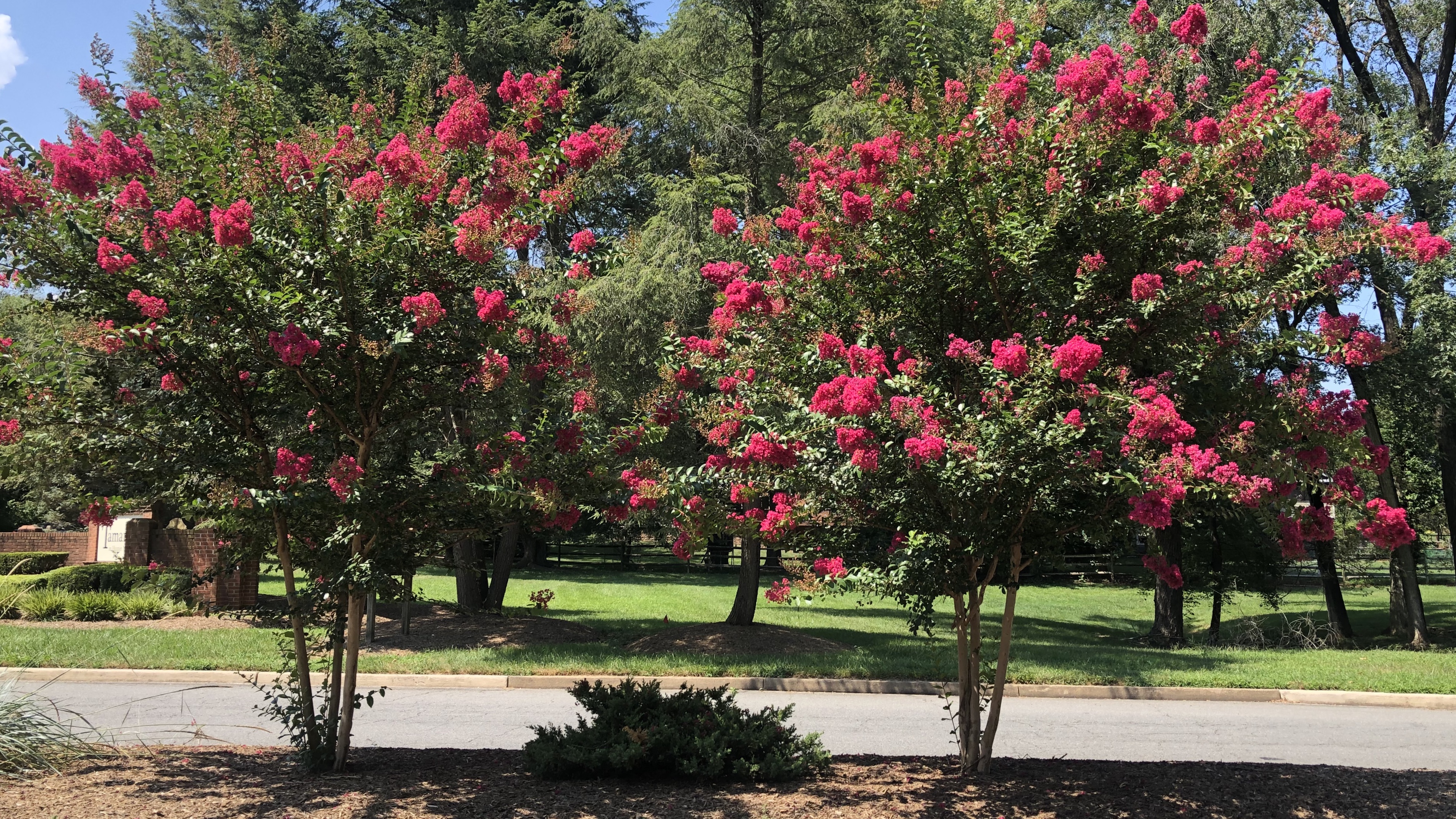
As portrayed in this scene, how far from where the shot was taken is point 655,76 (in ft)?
55.0

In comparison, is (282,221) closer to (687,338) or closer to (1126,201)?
(687,338)

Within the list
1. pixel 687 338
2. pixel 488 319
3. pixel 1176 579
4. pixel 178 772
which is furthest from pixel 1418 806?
pixel 178 772

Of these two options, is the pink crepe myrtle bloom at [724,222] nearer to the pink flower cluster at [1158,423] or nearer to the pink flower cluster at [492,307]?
the pink flower cluster at [492,307]

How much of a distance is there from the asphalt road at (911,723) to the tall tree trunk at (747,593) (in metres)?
3.78

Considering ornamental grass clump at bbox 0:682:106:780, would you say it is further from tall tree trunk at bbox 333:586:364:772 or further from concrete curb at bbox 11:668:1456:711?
concrete curb at bbox 11:668:1456:711

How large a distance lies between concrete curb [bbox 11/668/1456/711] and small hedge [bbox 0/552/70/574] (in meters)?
8.80

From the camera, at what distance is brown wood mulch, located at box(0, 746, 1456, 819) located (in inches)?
196

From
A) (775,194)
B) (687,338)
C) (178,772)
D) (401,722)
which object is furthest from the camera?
(775,194)

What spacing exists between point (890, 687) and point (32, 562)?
16.2 metres

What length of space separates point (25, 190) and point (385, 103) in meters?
2.10

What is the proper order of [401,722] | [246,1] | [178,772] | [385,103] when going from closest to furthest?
1. [178,772]
2. [385,103]
3. [401,722]
4. [246,1]

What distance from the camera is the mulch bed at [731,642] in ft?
41.5

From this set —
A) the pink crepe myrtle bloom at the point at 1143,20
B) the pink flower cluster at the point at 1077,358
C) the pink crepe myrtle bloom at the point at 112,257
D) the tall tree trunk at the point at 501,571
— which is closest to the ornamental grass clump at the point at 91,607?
the tall tree trunk at the point at 501,571

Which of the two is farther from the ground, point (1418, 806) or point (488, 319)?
point (488, 319)
